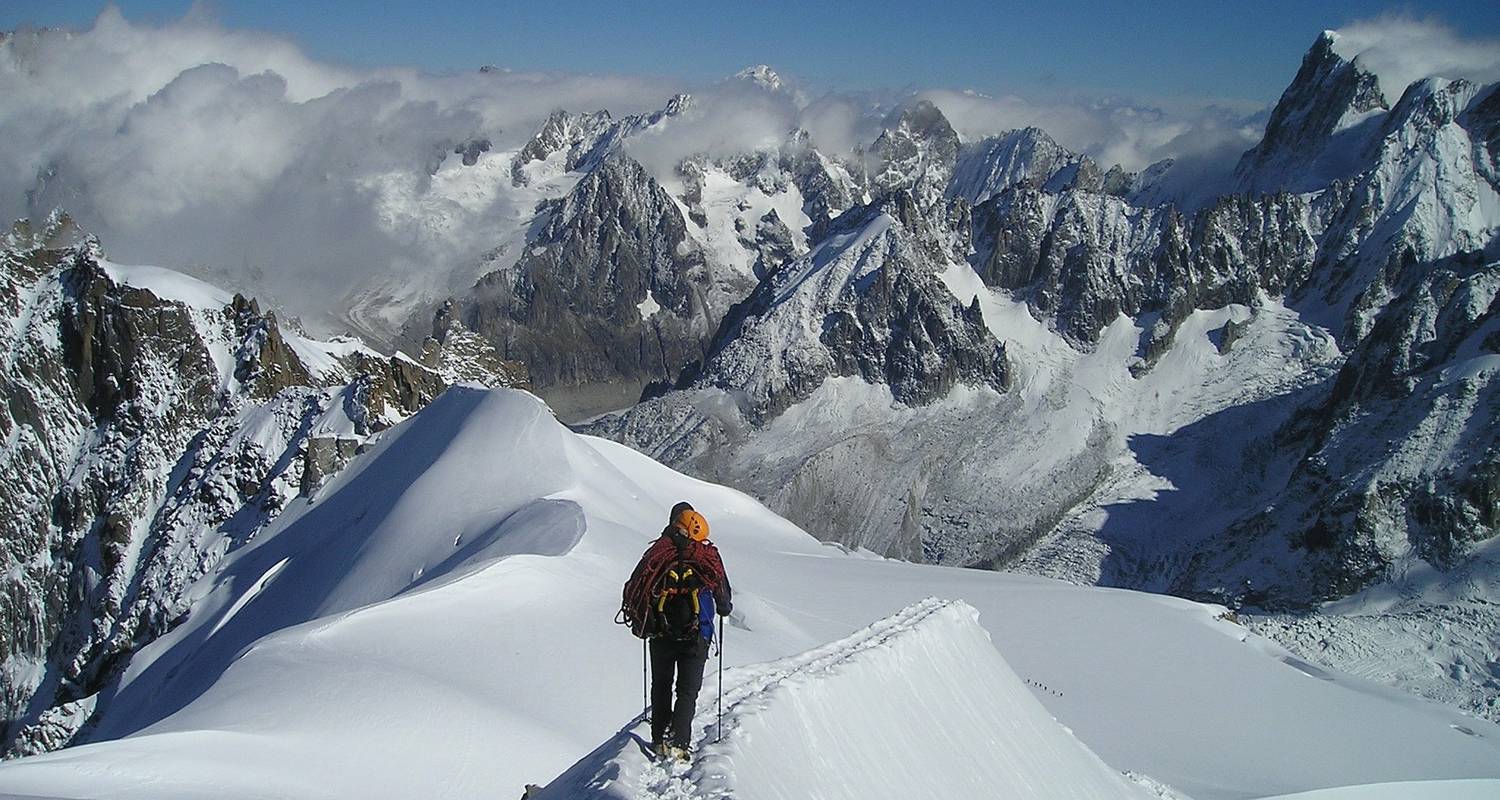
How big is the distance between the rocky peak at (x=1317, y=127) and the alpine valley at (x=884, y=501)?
86cm

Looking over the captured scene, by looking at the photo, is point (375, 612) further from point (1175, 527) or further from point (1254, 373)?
point (1254, 373)

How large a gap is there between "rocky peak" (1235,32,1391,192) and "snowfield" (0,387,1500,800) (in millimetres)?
151883

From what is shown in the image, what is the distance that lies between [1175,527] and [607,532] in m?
98.7

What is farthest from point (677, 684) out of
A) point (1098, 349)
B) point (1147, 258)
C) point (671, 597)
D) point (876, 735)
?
point (1147, 258)

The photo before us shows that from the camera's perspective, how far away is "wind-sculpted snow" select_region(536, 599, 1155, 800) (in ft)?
33.6

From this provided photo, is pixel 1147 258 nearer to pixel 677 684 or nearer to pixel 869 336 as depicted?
pixel 869 336

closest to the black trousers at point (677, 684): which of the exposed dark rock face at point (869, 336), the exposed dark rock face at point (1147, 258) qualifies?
the exposed dark rock face at point (869, 336)

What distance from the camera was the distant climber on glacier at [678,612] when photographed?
10680 millimetres

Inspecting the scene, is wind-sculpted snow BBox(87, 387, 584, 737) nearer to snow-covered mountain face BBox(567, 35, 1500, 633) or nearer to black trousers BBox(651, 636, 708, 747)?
black trousers BBox(651, 636, 708, 747)

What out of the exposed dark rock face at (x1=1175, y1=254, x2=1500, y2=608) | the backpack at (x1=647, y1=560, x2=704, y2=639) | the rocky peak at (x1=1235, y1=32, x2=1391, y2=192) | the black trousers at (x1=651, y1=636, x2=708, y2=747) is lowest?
the black trousers at (x1=651, y1=636, x2=708, y2=747)

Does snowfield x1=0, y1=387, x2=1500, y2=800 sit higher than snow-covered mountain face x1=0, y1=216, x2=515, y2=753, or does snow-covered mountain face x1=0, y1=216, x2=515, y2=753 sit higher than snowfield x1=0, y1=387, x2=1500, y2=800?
snow-covered mountain face x1=0, y1=216, x2=515, y2=753

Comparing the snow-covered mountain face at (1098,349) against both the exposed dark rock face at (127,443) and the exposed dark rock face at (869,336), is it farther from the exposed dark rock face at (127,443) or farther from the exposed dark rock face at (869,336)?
the exposed dark rock face at (127,443)

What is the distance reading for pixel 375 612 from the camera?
22375 mm

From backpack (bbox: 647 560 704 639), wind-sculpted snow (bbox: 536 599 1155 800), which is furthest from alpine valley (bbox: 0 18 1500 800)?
backpack (bbox: 647 560 704 639)
